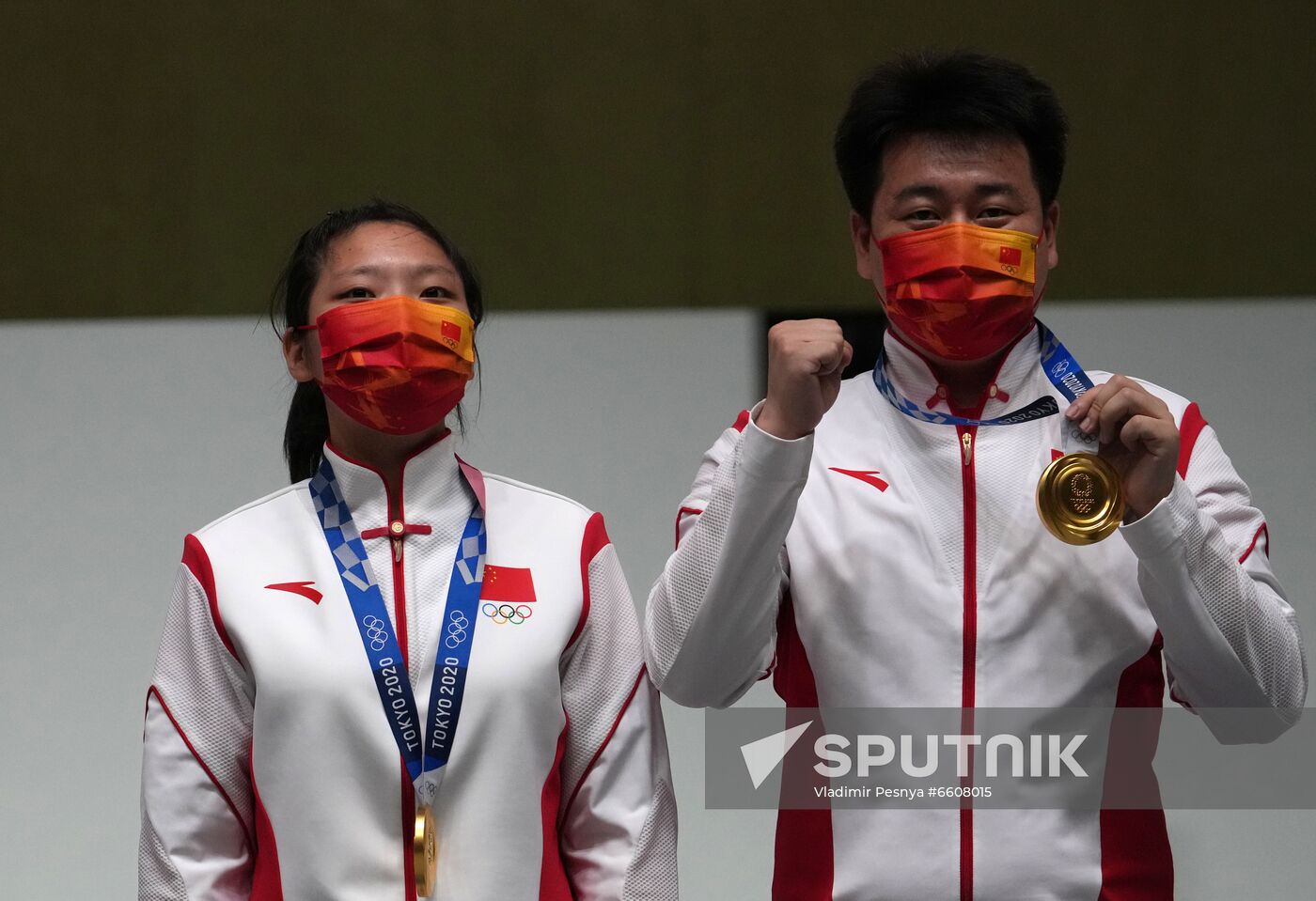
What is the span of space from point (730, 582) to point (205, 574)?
638 mm

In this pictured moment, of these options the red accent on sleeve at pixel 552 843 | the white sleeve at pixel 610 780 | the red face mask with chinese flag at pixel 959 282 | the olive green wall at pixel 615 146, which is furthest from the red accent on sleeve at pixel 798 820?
the olive green wall at pixel 615 146

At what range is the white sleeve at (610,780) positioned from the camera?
1.94 meters

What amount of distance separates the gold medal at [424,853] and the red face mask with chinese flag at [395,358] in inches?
18.8

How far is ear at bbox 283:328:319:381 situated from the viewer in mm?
2094

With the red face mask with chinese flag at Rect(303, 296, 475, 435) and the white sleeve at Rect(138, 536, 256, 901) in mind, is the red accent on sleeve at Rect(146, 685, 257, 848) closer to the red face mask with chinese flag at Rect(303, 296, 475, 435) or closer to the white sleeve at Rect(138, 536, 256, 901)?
the white sleeve at Rect(138, 536, 256, 901)

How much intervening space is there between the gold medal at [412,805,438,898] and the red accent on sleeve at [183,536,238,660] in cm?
30

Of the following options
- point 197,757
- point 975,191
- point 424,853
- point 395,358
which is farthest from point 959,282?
point 197,757

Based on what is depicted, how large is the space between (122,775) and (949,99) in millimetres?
2138

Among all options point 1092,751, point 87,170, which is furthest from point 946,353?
point 87,170

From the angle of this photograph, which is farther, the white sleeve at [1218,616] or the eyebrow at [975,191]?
the eyebrow at [975,191]

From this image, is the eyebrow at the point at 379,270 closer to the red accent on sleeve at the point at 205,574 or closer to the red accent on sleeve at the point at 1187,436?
the red accent on sleeve at the point at 205,574

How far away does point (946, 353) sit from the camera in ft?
6.36

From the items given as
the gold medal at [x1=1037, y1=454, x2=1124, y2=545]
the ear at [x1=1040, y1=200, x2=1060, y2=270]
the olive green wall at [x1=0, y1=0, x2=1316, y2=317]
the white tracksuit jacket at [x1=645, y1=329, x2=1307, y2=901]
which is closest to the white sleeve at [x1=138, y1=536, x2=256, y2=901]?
the white tracksuit jacket at [x1=645, y1=329, x2=1307, y2=901]

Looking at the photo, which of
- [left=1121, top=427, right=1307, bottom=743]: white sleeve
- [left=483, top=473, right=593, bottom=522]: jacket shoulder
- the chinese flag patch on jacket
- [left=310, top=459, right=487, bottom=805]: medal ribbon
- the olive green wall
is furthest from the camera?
the olive green wall
